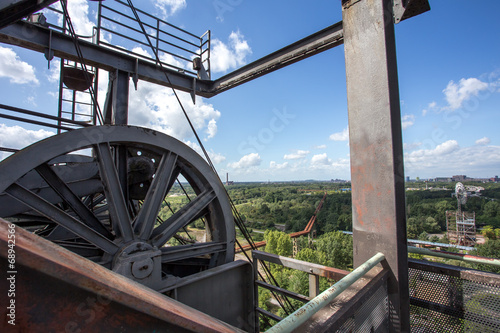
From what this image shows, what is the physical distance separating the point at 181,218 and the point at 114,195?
1173mm

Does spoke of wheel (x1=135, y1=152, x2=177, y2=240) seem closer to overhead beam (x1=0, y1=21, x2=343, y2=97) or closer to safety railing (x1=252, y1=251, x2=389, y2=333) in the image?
overhead beam (x1=0, y1=21, x2=343, y2=97)

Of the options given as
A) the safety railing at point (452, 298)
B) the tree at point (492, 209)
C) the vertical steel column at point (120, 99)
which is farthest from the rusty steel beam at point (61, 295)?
the tree at point (492, 209)

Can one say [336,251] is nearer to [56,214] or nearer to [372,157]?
[372,157]

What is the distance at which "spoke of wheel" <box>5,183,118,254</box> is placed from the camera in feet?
9.27

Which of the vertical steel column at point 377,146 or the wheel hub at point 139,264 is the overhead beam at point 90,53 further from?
the vertical steel column at point 377,146

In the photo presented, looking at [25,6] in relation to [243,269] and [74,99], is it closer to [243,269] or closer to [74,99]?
[243,269]

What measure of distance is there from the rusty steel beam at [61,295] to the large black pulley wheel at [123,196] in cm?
290

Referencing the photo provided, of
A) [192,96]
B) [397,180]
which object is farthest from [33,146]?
[397,180]

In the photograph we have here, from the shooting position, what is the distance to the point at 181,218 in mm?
4238

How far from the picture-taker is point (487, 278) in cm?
213

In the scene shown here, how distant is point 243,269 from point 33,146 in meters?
3.43

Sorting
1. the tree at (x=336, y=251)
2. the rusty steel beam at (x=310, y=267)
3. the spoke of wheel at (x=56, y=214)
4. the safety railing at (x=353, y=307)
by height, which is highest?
the spoke of wheel at (x=56, y=214)

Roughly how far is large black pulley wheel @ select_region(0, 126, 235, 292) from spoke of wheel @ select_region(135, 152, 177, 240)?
0.02 m

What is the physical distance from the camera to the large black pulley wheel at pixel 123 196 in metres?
3.03
